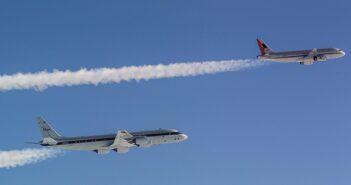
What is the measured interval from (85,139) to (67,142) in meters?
4.26

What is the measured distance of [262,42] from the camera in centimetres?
18362

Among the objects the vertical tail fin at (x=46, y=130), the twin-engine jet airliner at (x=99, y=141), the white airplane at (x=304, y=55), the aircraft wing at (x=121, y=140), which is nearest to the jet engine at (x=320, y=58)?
Answer: the white airplane at (x=304, y=55)

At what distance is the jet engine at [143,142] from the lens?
154 m

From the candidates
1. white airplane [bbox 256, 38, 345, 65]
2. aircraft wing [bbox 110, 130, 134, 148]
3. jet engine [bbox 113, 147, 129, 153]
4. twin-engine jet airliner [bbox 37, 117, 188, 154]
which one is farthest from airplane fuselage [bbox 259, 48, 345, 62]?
jet engine [bbox 113, 147, 129, 153]

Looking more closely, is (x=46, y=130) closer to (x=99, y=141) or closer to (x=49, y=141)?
(x=49, y=141)

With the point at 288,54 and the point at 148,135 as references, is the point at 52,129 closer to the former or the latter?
the point at 148,135

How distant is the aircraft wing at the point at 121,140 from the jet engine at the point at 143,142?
6.45 feet

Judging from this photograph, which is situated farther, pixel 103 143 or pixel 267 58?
pixel 267 58

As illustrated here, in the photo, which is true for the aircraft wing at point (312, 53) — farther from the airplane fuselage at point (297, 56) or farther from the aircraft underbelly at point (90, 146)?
the aircraft underbelly at point (90, 146)

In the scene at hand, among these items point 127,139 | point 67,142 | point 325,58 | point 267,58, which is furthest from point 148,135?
point 325,58

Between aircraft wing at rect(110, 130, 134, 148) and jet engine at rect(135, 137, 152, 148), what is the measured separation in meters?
1.96

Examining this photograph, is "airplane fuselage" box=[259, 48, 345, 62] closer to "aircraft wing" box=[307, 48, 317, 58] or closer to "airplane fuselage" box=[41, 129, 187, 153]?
"aircraft wing" box=[307, 48, 317, 58]

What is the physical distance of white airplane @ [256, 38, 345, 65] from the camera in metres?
172

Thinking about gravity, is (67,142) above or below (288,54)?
below
